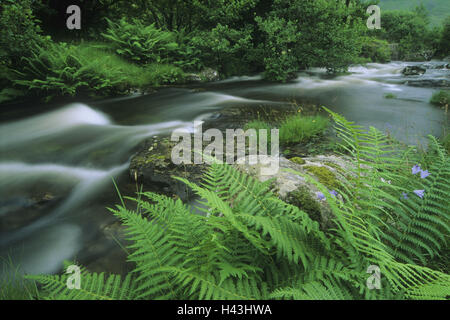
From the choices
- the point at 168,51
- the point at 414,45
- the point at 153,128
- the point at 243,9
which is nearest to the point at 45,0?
the point at 168,51

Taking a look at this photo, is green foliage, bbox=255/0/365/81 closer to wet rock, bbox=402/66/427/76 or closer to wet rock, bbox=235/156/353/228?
wet rock, bbox=402/66/427/76

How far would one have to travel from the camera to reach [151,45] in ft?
33.7

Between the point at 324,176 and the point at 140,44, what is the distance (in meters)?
10.3

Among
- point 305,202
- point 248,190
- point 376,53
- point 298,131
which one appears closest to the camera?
point 248,190

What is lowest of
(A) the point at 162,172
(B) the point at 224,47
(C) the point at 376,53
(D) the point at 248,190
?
(A) the point at 162,172

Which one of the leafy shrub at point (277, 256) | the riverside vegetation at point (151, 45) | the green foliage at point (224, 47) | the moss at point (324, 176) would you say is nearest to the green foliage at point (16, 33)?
the riverside vegetation at point (151, 45)

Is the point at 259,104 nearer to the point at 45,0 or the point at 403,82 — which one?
the point at 403,82

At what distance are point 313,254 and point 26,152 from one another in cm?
540

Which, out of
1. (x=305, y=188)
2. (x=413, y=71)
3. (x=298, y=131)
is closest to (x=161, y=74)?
(x=298, y=131)

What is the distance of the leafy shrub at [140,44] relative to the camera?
10117mm

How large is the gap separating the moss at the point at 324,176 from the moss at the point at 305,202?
18.6 inches

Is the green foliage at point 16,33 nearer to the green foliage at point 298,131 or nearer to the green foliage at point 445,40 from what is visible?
the green foliage at point 298,131

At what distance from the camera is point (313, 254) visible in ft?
4.28

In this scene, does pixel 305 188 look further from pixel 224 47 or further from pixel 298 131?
pixel 224 47
